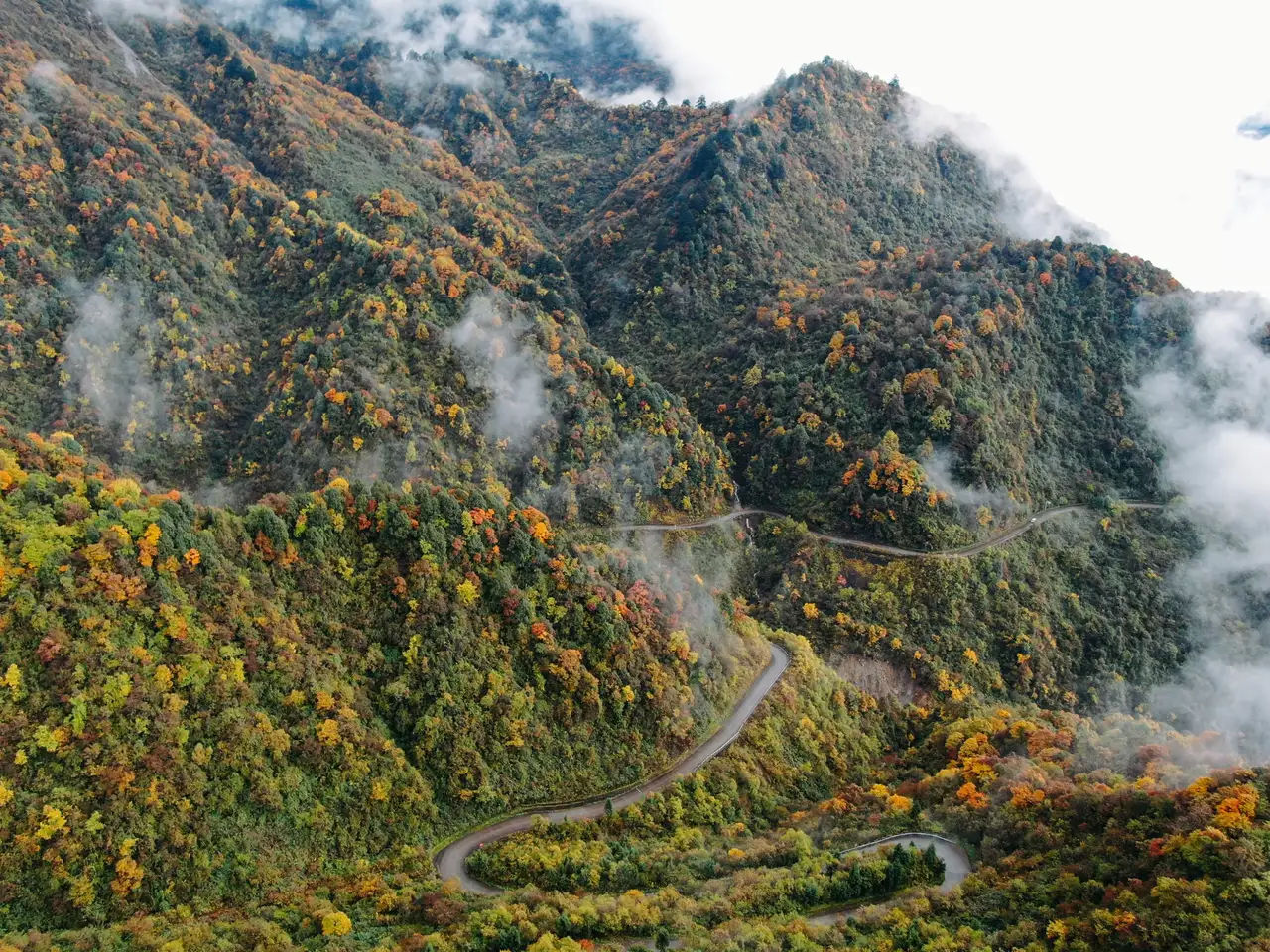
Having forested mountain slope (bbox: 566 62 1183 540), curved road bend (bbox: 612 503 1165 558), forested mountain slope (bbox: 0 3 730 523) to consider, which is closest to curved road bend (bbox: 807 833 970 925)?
curved road bend (bbox: 612 503 1165 558)

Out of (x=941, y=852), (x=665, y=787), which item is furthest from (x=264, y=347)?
(x=941, y=852)

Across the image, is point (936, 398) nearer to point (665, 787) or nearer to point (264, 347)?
point (665, 787)

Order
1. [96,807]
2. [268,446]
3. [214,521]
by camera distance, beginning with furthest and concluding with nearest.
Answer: [268,446] → [214,521] → [96,807]

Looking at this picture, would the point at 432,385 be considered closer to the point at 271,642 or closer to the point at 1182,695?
the point at 271,642

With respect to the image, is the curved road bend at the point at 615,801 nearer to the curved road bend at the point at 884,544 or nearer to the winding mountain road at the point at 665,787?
the winding mountain road at the point at 665,787

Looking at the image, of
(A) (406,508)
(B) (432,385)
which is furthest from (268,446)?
(A) (406,508)

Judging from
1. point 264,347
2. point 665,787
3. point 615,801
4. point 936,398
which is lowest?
→ point 615,801

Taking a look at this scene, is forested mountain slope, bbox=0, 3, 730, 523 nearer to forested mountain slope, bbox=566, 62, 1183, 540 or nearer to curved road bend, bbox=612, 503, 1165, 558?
curved road bend, bbox=612, 503, 1165, 558
